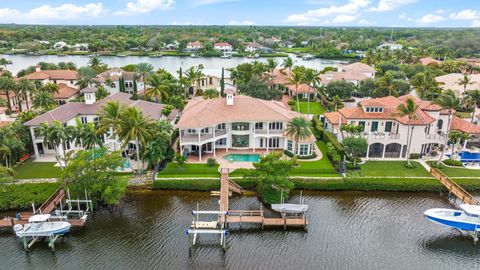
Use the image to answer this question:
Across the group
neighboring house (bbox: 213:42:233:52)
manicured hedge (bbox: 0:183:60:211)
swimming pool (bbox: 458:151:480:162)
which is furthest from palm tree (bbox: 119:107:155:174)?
neighboring house (bbox: 213:42:233:52)

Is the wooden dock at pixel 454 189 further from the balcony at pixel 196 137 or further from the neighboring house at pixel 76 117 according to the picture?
the neighboring house at pixel 76 117

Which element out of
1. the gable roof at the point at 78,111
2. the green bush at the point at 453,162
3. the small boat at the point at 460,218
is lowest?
the small boat at the point at 460,218

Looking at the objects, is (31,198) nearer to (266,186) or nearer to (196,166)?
(196,166)

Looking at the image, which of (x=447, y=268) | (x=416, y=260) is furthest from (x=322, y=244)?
(x=447, y=268)

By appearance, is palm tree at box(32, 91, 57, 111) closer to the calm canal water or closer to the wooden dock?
the calm canal water

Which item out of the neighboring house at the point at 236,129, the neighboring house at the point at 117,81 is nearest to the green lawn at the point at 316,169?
the neighboring house at the point at 236,129

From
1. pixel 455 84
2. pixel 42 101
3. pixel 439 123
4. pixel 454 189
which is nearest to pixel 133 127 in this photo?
pixel 42 101
